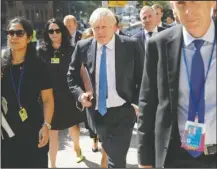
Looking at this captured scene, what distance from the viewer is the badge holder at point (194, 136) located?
80.6 inches

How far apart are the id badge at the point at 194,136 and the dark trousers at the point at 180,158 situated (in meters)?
0.06

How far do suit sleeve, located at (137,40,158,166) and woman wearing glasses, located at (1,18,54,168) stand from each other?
123 cm

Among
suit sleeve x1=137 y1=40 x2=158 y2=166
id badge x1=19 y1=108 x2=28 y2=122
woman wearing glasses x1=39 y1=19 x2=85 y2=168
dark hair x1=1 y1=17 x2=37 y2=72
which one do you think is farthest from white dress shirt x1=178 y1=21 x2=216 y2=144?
woman wearing glasses x1=39 y1=19 x2=85 y2=168

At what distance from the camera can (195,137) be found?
2.07 metres

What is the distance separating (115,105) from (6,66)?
1131mm

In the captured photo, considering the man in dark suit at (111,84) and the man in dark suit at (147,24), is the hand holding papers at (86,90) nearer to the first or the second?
the man in dark suit at (111,84)

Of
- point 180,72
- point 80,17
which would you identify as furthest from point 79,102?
point 80,17

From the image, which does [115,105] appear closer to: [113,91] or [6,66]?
[113,91]

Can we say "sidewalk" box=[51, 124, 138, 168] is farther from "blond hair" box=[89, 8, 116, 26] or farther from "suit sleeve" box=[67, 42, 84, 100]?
"blond hair" box=[89, 8, 116, 26]

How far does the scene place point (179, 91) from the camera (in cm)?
211

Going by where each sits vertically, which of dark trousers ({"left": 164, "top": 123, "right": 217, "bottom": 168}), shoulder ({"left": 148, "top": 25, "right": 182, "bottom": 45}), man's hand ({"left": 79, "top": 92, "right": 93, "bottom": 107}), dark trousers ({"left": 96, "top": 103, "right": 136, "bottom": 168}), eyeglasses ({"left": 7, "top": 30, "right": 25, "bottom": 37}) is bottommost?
dark trousers ({"left": 96, "top": 103, "right": 136, "bottom": 168})

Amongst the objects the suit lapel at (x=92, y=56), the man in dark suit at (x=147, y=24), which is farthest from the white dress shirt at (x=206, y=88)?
the man in dark suit at (x=147, y=24)

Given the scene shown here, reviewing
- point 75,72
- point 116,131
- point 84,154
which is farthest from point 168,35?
point 84,154

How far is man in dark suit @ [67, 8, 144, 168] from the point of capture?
372 cm
